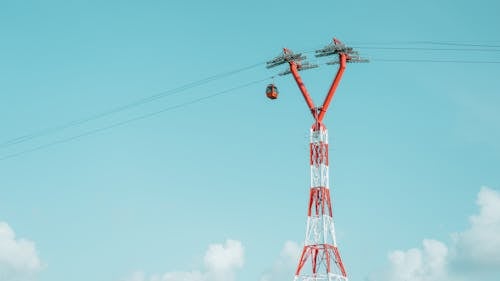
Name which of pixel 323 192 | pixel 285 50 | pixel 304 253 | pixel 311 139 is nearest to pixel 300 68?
pixel 285 50

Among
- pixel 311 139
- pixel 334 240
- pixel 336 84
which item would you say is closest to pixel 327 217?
pixel 334 240

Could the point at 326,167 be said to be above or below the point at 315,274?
above

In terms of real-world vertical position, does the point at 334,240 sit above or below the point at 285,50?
below

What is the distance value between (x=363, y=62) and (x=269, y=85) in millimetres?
8959

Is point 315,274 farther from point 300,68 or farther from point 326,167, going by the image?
point 300,68

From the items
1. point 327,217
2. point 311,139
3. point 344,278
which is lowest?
point 344,278

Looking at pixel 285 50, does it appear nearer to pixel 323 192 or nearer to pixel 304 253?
pixel 323 192

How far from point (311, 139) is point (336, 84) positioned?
546 cm

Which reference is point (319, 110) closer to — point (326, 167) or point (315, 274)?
point (326, 167)

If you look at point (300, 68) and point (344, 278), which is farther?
point (300, 68)

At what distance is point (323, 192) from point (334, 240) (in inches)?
165

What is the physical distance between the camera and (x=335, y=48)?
237 ft

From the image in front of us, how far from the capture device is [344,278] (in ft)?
231

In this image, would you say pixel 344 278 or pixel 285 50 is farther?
pixel 285 50
